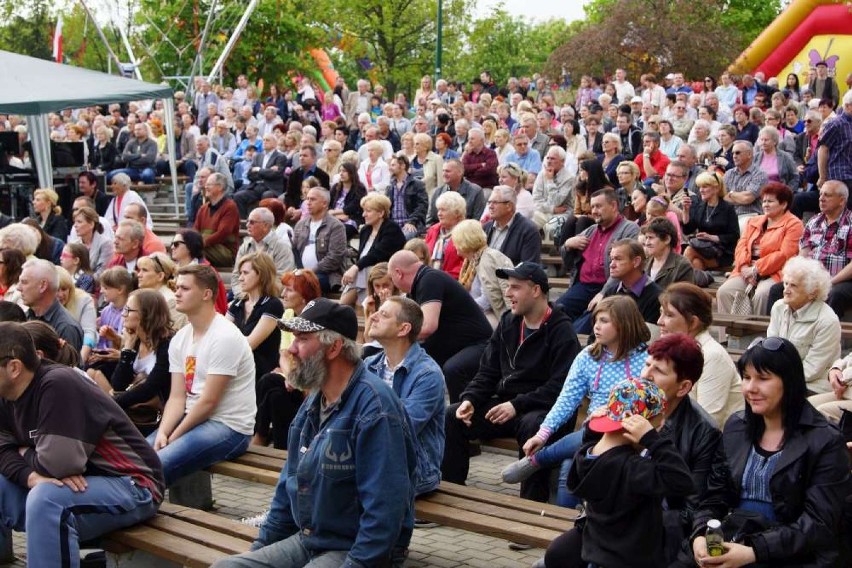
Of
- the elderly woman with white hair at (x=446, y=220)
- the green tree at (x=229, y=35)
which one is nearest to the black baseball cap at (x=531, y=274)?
the elderly woman with white hair at (x=446, y=220)

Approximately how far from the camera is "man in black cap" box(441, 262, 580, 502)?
23.0 feet

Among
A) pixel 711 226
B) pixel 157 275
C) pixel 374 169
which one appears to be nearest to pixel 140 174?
pixel 374 169

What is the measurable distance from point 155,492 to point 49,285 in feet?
10.2

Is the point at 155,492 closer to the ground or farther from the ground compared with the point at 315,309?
closer to the ground

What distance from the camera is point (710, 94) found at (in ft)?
69.3

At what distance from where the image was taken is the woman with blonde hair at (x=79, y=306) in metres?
9.50

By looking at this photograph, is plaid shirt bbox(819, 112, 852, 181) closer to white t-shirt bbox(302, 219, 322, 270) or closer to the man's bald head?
white t-shirt bbox(302, 219, 322, 270)

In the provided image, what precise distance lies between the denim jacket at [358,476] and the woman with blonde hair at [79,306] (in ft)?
15.9

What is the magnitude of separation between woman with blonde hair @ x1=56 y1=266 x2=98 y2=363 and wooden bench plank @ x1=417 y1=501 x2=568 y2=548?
4330mm

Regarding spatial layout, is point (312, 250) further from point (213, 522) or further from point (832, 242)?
point (213, 522)

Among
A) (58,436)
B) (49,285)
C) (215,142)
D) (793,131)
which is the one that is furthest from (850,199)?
(215,142)

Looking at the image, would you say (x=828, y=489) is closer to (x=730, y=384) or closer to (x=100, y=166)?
(x=730, y=384)

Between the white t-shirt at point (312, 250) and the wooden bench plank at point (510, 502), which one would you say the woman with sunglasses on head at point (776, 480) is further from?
the white t-shirt at point (312, 250)

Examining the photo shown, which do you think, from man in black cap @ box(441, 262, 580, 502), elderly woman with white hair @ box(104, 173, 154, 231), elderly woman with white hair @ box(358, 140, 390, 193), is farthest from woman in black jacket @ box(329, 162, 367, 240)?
man in black cap @ box(441, 262, 580, 502)
